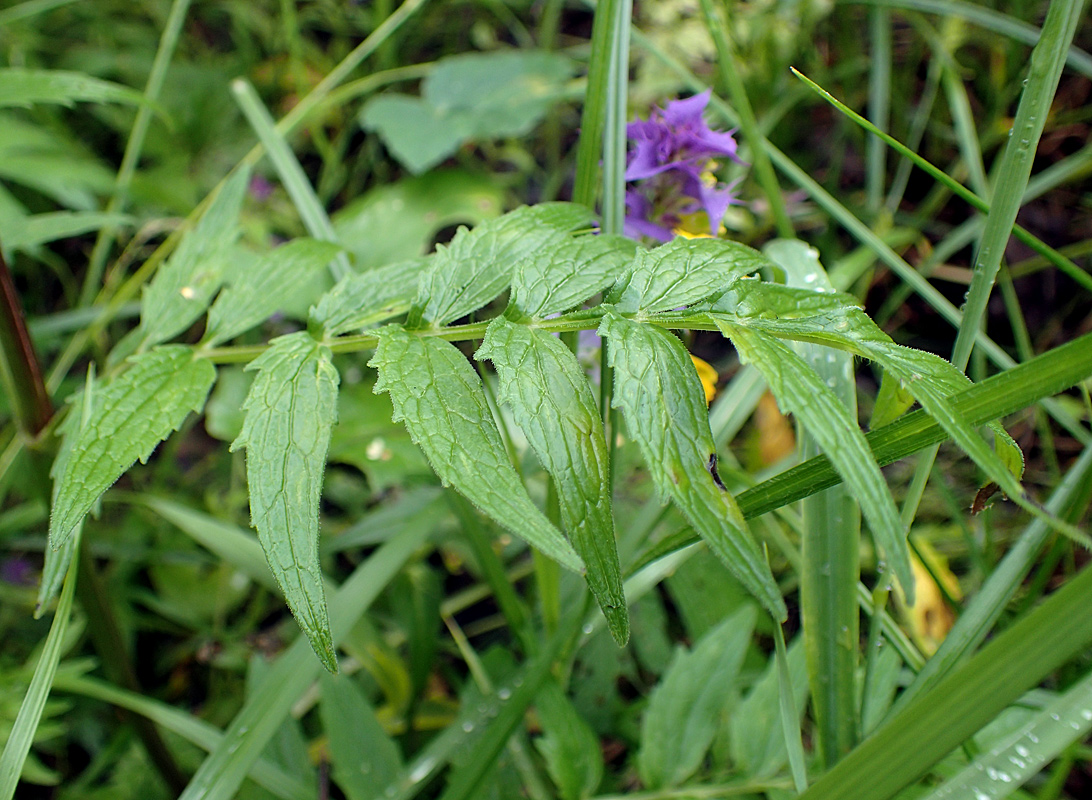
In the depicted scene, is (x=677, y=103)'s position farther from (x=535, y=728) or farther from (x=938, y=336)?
(x=938, y=336)

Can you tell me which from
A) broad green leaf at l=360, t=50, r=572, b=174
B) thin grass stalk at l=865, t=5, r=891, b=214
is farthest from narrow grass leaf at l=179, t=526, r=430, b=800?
thin grass stalk at l=865, t=5, r=891, b=214

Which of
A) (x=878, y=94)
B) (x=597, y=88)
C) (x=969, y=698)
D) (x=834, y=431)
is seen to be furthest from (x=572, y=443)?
(x=878, y=94)

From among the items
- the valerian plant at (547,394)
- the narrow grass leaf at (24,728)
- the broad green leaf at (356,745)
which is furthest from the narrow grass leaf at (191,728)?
the valerian plant at (547,394)

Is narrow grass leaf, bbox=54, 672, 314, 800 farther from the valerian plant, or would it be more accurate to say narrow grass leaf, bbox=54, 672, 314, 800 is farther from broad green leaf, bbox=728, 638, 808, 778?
broad green leaf, bbox=728, 638, 808, 778

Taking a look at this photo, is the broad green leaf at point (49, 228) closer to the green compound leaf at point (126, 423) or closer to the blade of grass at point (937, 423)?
the green compound leaf at point (126, 423)

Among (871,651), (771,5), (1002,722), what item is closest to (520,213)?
(871,651)

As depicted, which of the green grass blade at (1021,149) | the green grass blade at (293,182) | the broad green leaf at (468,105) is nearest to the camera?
the green grass blade at (1021,149)
